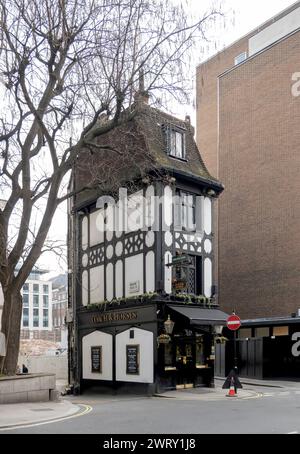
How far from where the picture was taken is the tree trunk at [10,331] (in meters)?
17.6

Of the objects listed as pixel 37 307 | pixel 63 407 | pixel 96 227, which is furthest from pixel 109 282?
pixel 37 307

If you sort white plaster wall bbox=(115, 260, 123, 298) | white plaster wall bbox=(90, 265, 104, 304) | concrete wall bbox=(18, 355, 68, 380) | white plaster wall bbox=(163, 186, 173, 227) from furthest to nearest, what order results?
concrete wall bbox=(18, 355, 68, 380) < white plaster wall bbox=(90, 265, 104, 304) < white plaster wall bbox=(115, 260, 123, 298) < white plaster wall bbox=(163, 186, 173, 227)

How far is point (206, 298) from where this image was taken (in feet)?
78.7

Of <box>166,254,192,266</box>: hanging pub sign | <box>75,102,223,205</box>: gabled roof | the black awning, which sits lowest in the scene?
the black awning

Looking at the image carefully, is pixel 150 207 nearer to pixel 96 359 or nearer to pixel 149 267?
pixel 149 267

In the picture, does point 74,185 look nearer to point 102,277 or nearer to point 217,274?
point 102,277

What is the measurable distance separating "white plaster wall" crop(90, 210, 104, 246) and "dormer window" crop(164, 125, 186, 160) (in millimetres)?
4315

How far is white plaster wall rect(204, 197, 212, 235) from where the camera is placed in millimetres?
25062

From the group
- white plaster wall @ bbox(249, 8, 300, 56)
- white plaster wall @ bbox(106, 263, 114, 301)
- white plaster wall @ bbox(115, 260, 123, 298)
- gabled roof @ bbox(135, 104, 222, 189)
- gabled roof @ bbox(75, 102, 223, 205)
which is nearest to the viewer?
gabled roof @ bbox(75, 102, 223, 205)

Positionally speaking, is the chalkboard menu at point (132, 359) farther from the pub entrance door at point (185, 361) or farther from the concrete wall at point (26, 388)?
the concrete wall at point (26, 388)

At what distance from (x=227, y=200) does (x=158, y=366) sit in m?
16.4

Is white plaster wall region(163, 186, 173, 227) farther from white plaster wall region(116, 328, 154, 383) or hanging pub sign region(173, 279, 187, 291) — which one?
white plaster wall region(116, 328, 154, 383)

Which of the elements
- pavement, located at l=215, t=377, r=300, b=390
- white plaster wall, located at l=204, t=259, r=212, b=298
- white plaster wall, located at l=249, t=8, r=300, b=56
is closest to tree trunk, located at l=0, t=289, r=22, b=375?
white plaster wall, located at l=204, t=259, r=212, b=298
